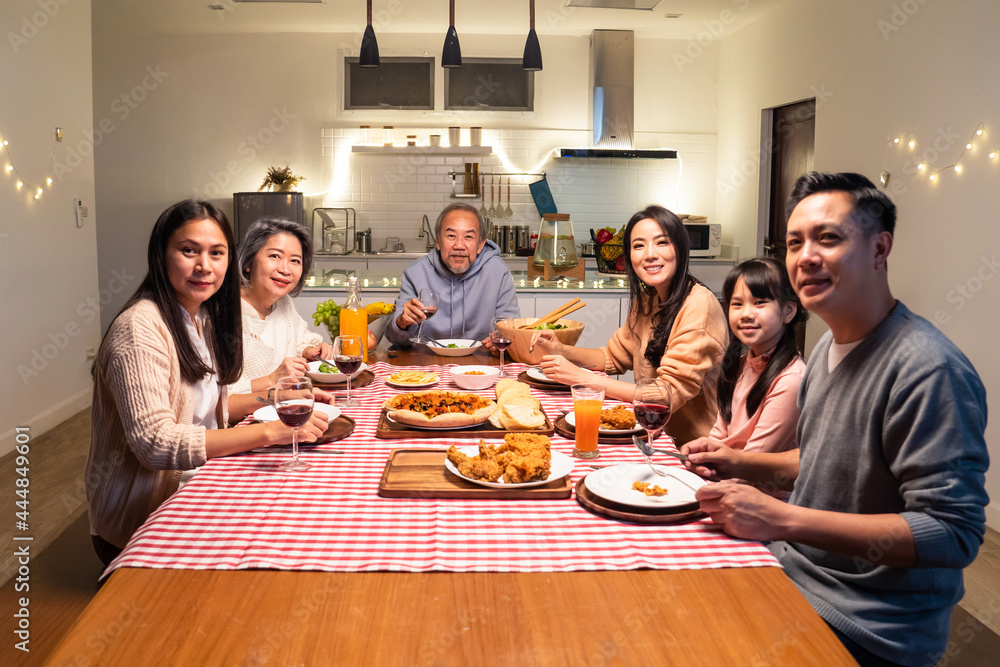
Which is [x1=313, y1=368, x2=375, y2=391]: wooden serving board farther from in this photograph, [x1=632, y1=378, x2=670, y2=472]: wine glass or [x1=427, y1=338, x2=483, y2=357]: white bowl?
[x1=632, y1=378, x2=670, y2=472]: wine glass

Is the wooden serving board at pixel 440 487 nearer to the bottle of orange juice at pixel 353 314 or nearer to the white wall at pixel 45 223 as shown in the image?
the bottle of orange juice at pixel 353 314

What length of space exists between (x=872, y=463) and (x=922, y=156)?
324 cm

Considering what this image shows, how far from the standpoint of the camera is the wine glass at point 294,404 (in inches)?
58.0

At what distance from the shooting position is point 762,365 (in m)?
2.00

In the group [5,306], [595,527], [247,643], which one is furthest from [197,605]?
[5,306]

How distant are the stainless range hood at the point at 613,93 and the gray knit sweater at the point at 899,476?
213 inches

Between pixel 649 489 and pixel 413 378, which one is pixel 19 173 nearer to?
pixel 413 378

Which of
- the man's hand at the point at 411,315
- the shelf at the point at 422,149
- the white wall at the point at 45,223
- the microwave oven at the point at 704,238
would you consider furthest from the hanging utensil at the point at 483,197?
the man's hand at the point at 411,315

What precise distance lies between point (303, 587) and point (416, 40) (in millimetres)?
6345

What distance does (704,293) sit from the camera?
227cm

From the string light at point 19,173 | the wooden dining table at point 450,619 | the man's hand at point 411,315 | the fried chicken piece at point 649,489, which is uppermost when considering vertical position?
the string light at point 19,173

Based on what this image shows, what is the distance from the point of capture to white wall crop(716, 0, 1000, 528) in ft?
11.0

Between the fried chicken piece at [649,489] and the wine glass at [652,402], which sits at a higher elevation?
the wine glass at [652,402]

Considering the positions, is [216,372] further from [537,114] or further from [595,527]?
[537,114]
